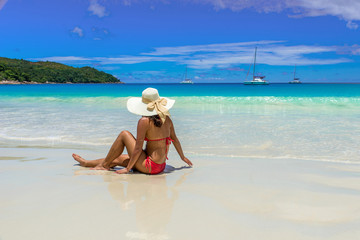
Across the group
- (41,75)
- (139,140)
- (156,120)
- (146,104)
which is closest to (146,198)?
(139,140)

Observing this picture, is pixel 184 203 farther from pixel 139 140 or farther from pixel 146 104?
pixel 146 104

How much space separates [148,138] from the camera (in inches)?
165

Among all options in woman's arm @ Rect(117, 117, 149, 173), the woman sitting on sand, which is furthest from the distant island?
woman's arm @ Rect(117, 117, 149, 173)

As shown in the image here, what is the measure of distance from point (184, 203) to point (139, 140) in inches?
47.7

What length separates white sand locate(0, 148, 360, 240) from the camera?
2576 mm

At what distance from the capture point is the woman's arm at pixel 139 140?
4.05 metres

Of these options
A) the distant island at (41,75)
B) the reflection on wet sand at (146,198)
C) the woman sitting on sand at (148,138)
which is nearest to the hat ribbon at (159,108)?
the woman sitting on sand at (148,138)

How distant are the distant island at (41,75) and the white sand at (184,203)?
10391 cm

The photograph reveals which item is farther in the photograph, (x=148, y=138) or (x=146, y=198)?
(x=148, y=138)

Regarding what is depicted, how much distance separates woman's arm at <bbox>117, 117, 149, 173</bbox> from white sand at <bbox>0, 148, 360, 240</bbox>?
178 millimetres

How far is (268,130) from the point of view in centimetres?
868

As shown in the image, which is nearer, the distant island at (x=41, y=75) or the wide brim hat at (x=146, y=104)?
the wide brim hat at (x=146, y=104)

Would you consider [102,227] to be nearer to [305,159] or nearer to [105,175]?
[105,175]

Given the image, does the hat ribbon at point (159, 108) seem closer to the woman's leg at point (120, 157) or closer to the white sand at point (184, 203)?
the woman's leg at point (120, 157)
